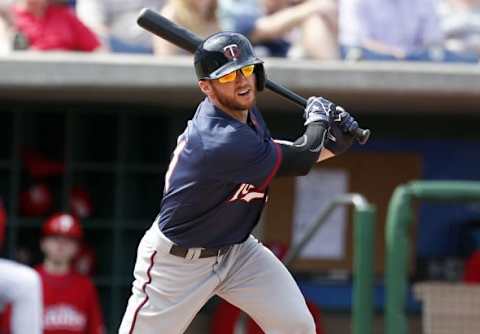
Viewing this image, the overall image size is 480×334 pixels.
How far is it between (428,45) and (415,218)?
3.72 feet

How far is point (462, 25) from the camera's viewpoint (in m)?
→ 8.22

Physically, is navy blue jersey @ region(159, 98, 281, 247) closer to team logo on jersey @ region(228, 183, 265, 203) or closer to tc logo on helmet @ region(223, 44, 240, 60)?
team logo on jersey @ region(228, 183, 265, 203)

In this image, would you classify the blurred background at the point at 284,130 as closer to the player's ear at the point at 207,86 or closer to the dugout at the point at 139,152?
the dugout at the point at 139,152

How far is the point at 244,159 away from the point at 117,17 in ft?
11.0

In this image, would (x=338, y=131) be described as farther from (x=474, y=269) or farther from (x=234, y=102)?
(x=474, y=269)

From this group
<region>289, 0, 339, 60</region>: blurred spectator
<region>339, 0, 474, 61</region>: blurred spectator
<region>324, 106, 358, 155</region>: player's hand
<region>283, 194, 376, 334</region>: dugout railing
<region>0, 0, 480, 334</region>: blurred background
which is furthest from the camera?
<region>339, 0, 474, 61</region>: blurred spectator

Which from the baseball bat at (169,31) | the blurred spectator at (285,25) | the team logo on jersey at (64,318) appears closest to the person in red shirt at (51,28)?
the blurred spectator at (285,25)

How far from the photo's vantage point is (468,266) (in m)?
8.15

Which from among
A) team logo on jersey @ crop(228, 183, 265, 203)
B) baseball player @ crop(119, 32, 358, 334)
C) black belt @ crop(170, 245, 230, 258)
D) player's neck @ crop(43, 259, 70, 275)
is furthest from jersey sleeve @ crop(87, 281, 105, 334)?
team logo on jersey @ crop(228, 183, 265, 203)

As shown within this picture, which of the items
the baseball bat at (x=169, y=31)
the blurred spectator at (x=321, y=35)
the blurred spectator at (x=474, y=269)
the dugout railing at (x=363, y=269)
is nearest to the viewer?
the baseball bat at (x=169, y=31)

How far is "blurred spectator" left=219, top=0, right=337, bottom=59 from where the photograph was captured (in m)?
7.52

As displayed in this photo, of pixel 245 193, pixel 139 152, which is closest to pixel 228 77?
pixel 245 193

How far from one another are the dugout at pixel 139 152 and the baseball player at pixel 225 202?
2.54 meters

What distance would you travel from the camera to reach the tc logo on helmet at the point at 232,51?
15.4 ft
